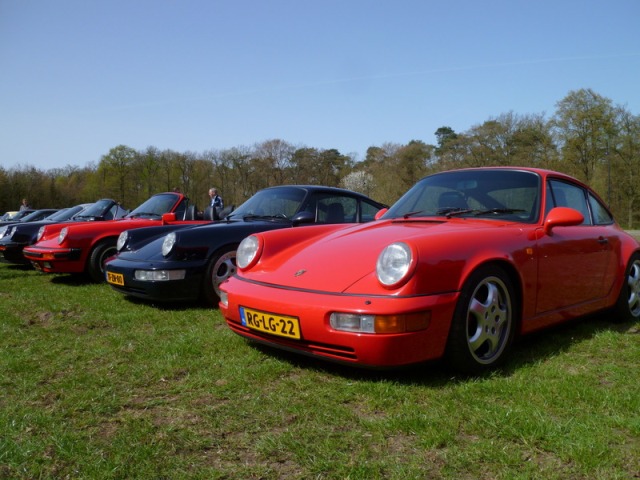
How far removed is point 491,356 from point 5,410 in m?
2.62

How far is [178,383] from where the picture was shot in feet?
9.37

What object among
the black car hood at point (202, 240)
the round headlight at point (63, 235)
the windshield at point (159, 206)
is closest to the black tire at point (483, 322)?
the black car hood at point (202, 240)

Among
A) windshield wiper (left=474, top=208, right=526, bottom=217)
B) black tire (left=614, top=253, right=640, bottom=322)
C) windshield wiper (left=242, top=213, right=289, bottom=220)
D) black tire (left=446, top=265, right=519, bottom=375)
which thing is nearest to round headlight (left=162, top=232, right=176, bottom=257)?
windshield wiper (left=242, top=213, right=289, bottom=220)

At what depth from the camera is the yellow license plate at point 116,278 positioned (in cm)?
532

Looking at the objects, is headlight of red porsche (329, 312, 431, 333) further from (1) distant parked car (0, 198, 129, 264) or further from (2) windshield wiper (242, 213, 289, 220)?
(1) distant parked car (0, 198, 129, 264)

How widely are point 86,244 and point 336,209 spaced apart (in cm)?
377

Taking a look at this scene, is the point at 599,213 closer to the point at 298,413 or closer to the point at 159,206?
the point at 298,413

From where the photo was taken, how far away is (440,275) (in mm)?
2752

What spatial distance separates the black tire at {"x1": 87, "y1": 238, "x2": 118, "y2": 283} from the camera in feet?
23.5

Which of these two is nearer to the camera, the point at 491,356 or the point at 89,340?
the point at 491,356

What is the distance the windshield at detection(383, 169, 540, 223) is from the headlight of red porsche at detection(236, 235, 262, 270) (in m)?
1.13

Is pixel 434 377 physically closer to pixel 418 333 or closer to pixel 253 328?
pixel 418 333

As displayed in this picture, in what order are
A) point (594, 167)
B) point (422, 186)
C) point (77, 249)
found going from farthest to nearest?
point (594, 167) < point (77, 249) < point (422, 186)

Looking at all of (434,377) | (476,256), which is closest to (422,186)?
(476,256)
